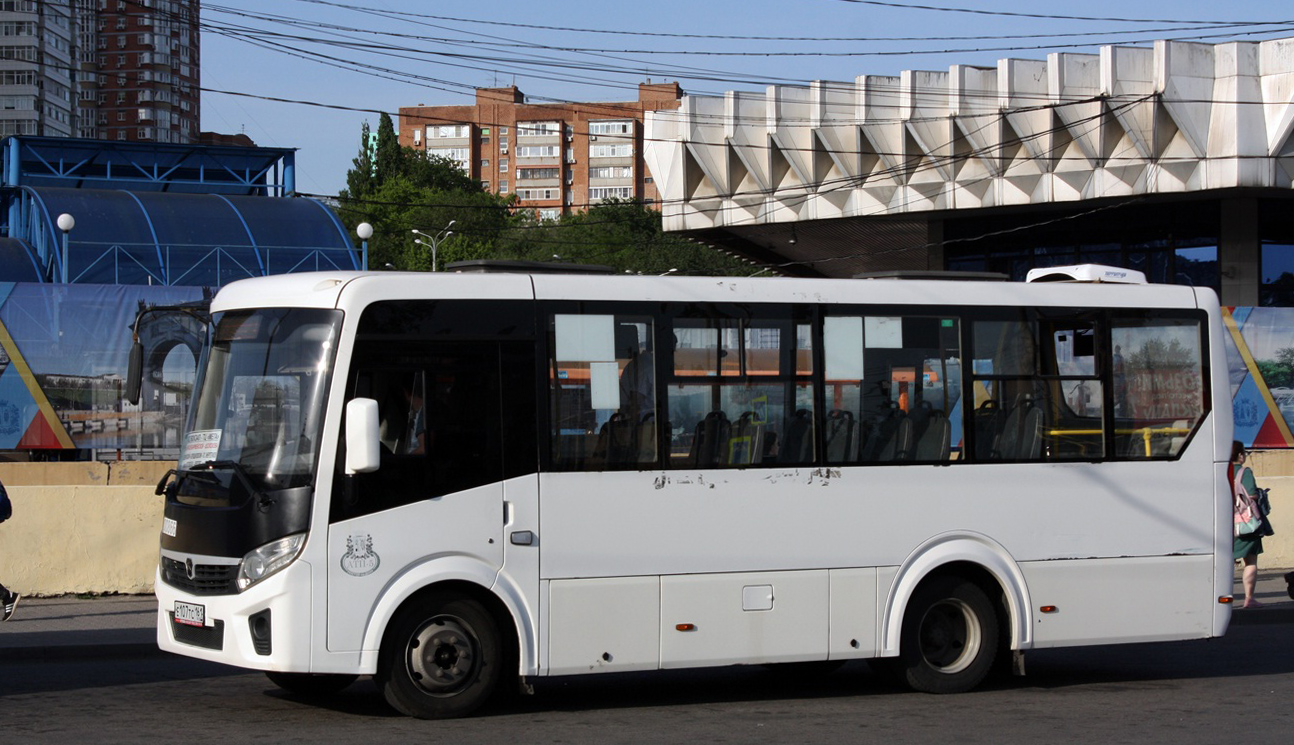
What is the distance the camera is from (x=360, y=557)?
8328mm

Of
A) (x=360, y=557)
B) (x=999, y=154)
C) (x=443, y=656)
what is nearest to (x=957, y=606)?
(x=443, y=656)

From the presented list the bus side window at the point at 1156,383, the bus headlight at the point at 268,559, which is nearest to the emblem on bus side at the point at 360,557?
the bus headlight at the point at 268,559

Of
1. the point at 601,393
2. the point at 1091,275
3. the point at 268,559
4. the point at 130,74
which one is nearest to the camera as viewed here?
the point at 268,559

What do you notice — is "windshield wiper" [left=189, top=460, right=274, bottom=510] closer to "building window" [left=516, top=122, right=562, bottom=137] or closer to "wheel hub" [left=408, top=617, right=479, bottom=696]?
"wheel hub" [left=408, top=617, right=479, bottom=696]

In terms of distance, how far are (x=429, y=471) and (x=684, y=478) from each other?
1.58 m

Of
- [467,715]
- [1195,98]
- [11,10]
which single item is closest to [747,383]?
[467,715]

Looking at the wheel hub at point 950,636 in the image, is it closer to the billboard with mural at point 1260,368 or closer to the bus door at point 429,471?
the bus door at point 429,471

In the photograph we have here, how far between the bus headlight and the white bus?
16 mm

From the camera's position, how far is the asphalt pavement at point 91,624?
1144 centimetres

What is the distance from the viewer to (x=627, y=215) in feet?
356

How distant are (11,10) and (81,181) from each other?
8708cm

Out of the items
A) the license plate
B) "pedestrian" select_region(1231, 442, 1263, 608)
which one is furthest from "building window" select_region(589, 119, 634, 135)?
the license plate

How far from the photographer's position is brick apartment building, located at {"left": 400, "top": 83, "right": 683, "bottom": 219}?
149875 mm

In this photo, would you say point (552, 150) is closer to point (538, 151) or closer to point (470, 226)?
point (538, 151)
